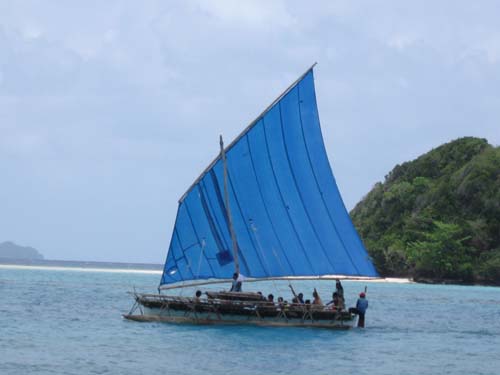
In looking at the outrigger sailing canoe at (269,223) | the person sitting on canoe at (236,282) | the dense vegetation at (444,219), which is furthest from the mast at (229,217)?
the dense vegetation at (444,219)

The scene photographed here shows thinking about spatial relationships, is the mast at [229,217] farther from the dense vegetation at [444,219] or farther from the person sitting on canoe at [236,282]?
the dense vegetation at [444,219]

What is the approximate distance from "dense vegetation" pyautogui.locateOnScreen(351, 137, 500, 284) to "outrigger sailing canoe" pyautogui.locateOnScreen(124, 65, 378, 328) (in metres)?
80.9

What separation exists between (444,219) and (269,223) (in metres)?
90.8

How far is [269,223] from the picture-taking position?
41.1 m

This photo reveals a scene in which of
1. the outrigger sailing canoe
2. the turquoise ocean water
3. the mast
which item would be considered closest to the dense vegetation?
the turquoise ocean water

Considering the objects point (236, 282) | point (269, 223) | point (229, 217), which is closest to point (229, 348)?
point (236, 282)

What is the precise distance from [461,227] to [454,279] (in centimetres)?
658

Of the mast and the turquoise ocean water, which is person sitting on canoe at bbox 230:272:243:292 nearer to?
the mast

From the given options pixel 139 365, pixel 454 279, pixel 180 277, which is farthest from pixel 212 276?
pixel 454 279

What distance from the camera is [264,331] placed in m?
39.1

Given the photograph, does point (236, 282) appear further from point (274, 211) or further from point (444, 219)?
point (444, 219)

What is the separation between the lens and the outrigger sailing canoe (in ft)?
132

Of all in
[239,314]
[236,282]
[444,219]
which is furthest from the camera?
[444,219]

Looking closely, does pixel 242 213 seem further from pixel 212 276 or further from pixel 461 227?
pixel 461 227
